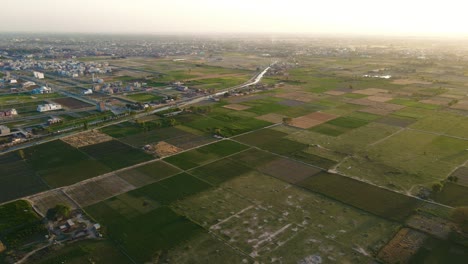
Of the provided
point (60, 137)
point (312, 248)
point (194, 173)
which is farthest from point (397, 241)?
point (60, 137)

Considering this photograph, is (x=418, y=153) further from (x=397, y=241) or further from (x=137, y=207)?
(x=137, y=207)

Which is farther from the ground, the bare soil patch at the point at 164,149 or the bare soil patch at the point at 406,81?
the bare soil patch at the point at 164,149

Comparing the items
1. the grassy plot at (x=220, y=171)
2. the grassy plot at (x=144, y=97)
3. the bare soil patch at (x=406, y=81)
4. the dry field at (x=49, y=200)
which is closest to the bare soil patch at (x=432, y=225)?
the grassy plot at (x=220, y=171)

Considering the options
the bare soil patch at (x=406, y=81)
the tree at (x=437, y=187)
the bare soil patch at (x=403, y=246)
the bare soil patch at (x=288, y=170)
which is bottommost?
the bare soil patch at (x=406, y=81)

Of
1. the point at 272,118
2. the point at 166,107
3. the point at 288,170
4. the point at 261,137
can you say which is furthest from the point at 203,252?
the point at 166,107

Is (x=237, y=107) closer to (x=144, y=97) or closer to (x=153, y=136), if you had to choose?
(x=153, y=136)

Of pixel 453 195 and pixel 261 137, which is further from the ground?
pixel 453 195

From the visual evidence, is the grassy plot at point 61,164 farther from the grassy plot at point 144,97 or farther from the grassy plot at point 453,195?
the grassy plot at point 453,195
